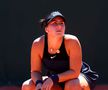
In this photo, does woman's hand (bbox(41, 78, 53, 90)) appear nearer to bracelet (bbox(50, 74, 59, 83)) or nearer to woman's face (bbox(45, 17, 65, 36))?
bracelet (bbox(50, 74, 59, 83))

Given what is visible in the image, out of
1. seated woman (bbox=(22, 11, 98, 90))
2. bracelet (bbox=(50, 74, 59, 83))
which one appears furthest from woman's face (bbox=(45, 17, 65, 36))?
bracelet (bbox=(50, 74, 59, 83))

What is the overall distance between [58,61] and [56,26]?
1.13ft

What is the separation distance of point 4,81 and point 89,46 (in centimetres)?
132

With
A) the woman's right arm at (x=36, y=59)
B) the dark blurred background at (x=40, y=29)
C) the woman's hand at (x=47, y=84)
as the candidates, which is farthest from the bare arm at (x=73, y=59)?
the dark blurred background at (x=40, y=29)

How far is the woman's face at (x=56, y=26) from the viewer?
374 cm

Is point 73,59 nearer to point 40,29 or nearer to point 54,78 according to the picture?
point 54,78

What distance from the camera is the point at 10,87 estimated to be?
580 centimetres

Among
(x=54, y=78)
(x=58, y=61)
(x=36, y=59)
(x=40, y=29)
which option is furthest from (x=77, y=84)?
(x=40, y=29)

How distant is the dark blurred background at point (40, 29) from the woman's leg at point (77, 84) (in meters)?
2.00

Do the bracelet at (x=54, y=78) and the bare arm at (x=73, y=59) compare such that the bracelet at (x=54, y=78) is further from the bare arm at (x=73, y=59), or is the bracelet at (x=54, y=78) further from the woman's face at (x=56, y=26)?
the woman's face at (x=56, y=26)

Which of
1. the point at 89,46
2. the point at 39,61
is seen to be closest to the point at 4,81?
the point at 89,46

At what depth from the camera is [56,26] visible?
12.4 ft

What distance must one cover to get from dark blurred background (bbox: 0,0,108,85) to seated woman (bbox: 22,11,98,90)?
1.71 metres

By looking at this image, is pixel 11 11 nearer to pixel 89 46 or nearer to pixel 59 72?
pixel 89 46
